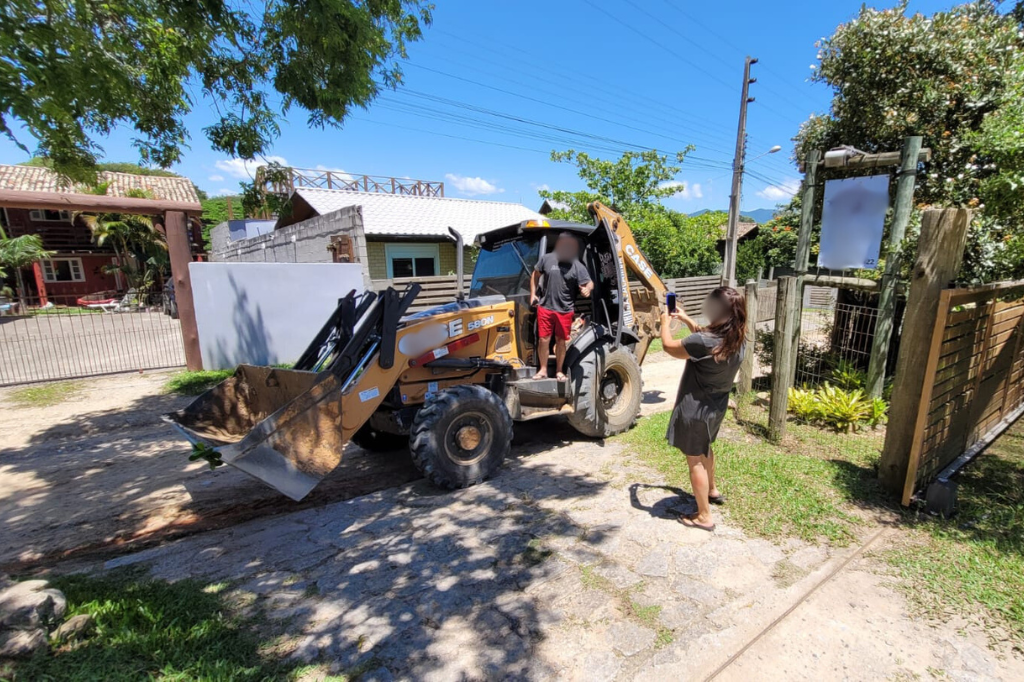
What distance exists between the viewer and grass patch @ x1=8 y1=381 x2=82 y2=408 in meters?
7.71

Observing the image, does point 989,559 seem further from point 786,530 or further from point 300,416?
point 300,416

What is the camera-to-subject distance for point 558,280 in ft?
15.9

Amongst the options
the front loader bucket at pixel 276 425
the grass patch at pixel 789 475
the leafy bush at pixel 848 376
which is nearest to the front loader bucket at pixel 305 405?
the front loader bucket at pixel 276 425

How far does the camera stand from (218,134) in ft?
16.9

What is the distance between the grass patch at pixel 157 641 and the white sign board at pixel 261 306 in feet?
22.7

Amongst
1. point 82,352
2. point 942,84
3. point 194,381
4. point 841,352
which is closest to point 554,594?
point 841,352

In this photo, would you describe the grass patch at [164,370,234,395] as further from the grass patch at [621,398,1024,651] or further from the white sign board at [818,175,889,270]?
the white sign board at [818,175,889,270]

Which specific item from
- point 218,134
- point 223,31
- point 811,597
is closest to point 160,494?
point 218,134

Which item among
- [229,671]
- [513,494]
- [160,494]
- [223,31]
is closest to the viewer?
[229,671]

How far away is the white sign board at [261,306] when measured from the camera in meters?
9.52

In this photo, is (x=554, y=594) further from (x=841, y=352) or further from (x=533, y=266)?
(x=841, y=352)

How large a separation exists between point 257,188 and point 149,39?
1823mm

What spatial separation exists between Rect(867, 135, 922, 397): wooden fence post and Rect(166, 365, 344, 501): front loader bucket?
5678mm

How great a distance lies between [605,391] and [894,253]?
339cm
